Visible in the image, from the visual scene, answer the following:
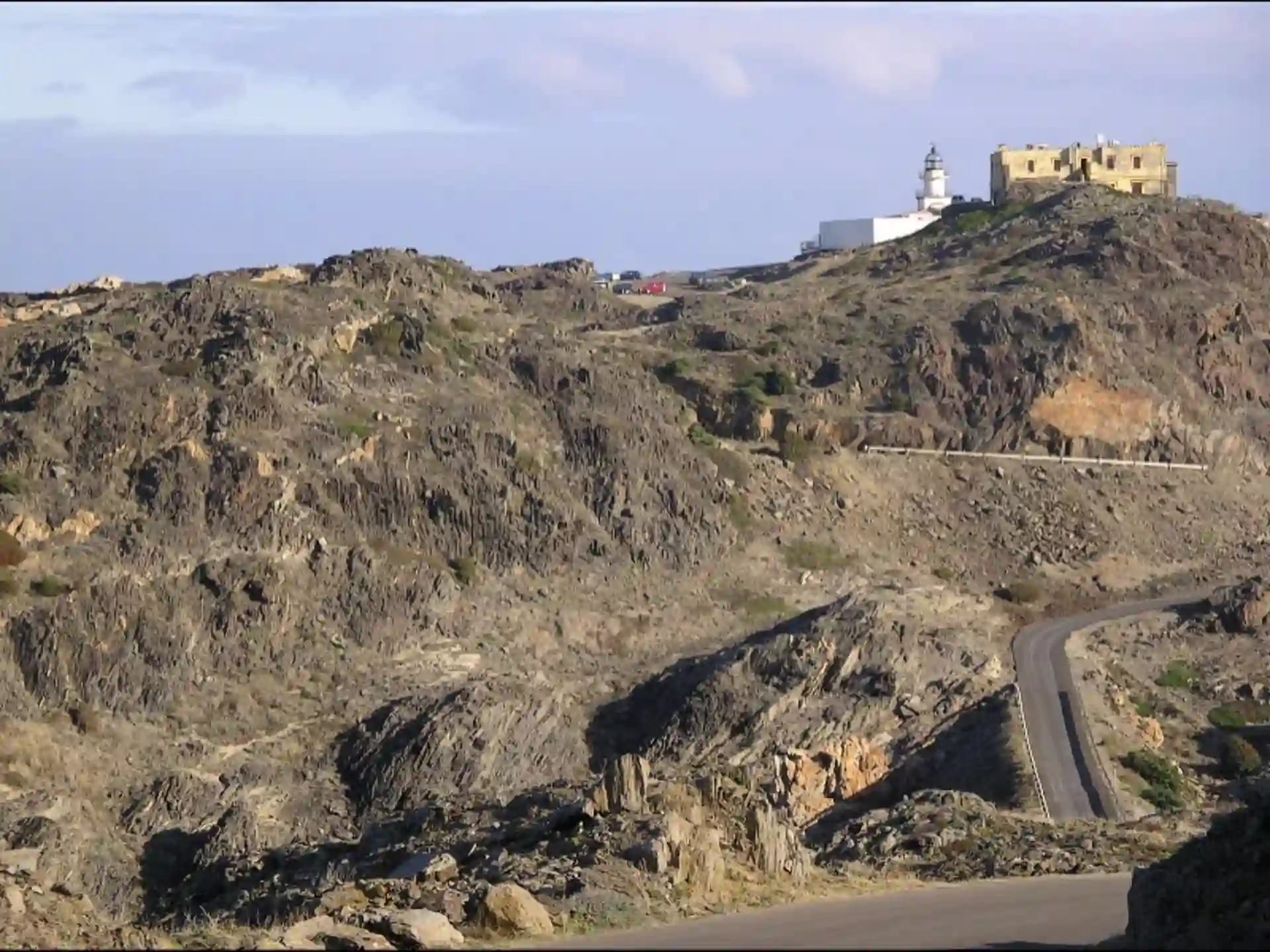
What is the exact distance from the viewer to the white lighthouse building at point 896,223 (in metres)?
125

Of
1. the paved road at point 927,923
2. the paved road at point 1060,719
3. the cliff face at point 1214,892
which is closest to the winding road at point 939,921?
the paved road at point 927,923

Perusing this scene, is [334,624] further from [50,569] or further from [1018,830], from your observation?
[1018,830]

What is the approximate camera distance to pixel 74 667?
53.7 meters

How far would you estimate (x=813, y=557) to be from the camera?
68562mm

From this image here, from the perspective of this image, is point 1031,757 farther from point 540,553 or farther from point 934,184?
point 934,184

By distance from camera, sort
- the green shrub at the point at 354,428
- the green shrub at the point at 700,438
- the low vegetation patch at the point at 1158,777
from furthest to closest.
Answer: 1. the green shrub at the point at 700,438
2. the green shrub at the point at 354,428
3. the low vegetation patch at the point at 1158,777

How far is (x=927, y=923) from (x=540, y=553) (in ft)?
129

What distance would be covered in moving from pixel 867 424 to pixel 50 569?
3153 cm

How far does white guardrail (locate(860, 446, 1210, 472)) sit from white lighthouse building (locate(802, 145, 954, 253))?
44013 millimetres

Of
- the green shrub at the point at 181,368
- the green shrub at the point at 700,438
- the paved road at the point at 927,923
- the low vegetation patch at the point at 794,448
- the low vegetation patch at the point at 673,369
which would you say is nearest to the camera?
the paved road at the point at 927,923

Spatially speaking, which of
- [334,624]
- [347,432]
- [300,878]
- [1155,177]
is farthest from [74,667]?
[1155,177]

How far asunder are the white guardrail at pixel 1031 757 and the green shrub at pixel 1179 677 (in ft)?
17.2

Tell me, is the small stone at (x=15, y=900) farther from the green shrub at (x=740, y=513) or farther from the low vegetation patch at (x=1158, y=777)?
the green shrub at (x=740, y=513)

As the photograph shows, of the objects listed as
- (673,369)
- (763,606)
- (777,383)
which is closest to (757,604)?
(763,606)
